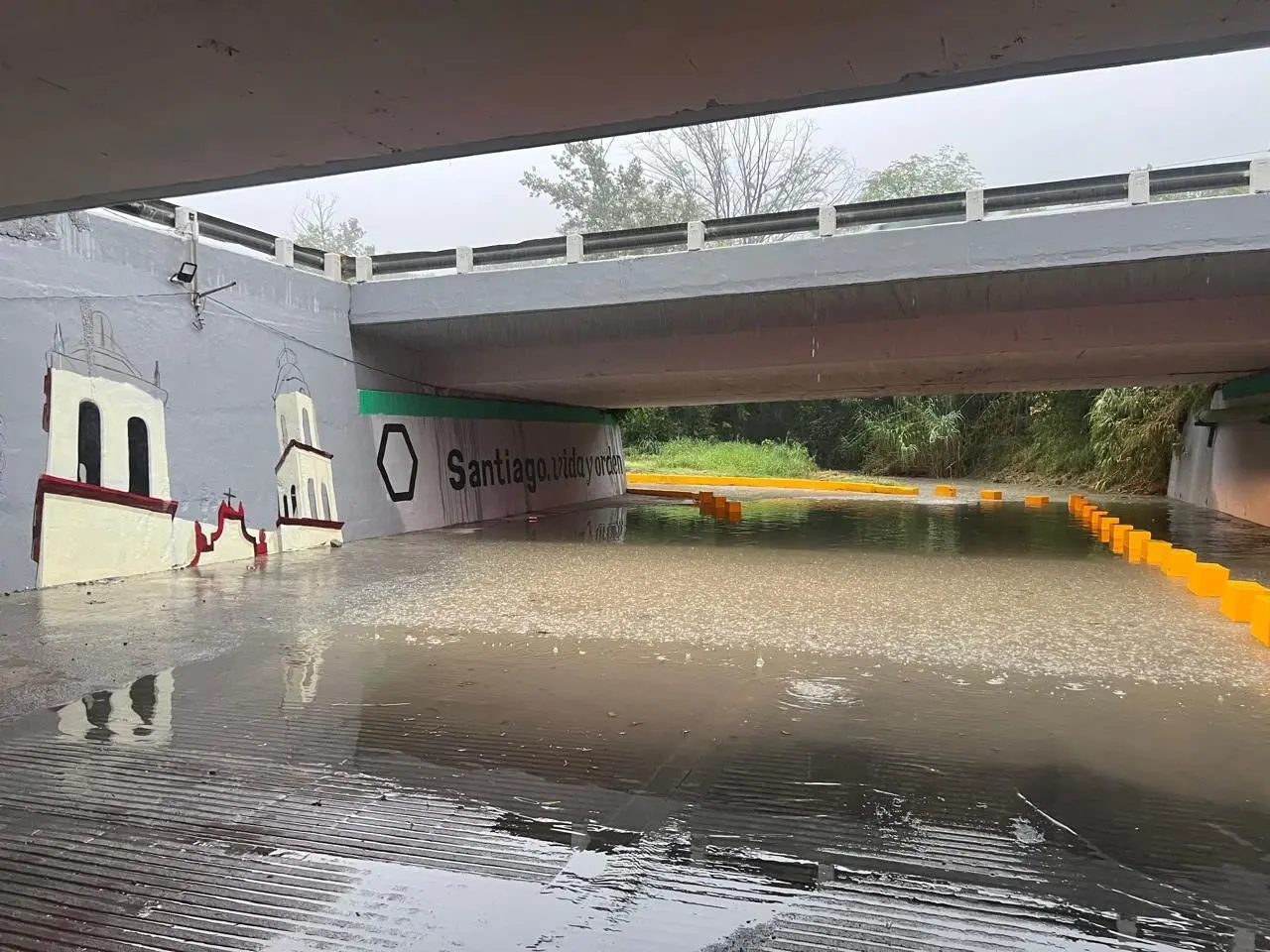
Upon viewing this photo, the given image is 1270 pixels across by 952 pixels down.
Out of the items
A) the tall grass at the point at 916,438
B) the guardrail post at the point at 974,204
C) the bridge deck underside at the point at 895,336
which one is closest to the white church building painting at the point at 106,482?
the bridge deck underside at the point at 895,336

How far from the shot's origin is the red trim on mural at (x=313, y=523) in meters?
11.9

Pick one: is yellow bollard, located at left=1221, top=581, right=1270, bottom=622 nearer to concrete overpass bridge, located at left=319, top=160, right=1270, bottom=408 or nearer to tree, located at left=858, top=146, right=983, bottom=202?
concrete overpass bridge, located at left=319, top=160, right=1270, bottom=408

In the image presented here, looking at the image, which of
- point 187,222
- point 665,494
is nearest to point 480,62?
point 187,222

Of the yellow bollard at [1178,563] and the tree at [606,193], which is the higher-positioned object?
the tree at [606,193]

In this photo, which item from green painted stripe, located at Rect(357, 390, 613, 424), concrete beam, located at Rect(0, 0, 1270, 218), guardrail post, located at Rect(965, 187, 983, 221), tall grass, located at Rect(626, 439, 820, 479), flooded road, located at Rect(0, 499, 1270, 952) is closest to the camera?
flooded road, located at Rect(0, 499, 1270, 952)

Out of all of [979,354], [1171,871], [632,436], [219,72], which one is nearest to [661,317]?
[979,354]

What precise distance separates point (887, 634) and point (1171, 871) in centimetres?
358

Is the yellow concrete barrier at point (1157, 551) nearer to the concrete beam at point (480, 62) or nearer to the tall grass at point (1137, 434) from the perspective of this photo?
the concrete beam at point (480, 62)

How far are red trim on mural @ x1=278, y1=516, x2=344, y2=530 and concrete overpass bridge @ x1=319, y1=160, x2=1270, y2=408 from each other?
246 centimetres

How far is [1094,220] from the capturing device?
9734 millimetres

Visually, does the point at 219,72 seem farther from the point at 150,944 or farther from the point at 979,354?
the point at 979,354

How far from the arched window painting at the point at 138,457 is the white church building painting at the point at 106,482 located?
0.01 metres

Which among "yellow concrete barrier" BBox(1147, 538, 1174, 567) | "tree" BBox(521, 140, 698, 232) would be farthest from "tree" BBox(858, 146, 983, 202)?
"yellow concrete barrier" BBox(1147, 538, 1174, 567)

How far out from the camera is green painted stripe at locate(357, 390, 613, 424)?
1405 centimetres
